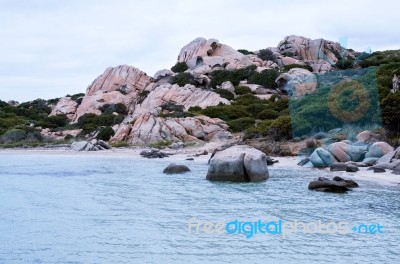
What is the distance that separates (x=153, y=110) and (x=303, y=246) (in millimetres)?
36624

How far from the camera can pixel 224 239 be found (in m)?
7.88

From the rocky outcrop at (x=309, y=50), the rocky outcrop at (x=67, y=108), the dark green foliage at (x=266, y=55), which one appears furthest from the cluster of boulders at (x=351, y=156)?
the dark green foliage at (x=266, y=55)

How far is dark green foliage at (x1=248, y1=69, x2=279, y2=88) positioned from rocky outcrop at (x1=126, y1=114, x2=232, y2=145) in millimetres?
20909

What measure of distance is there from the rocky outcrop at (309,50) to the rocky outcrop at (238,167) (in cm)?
5366

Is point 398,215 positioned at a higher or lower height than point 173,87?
lower

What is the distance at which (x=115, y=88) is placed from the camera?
196ft

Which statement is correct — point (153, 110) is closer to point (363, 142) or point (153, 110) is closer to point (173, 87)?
point (173, 87)

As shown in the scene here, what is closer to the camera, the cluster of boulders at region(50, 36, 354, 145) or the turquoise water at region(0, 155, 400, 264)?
the turquoise water at region(0, 155, 400, 264)

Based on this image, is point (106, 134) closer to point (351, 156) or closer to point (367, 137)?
point (367, 137)

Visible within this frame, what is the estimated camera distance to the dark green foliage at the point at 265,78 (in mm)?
54000

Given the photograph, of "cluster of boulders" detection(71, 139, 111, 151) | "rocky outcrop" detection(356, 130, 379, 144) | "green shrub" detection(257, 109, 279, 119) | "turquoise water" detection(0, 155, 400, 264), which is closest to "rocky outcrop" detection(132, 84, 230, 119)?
"green shrub" detection(257, 109, 279, 119)

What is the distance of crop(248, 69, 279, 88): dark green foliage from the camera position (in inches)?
2126

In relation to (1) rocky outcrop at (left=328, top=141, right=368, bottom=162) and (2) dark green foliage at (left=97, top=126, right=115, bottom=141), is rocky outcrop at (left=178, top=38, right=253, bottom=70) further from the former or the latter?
(1) rocky outcrop at (left=328, top=141, right=368, bottom=162)

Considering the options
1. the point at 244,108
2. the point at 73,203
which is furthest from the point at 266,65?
the point at 73,203
